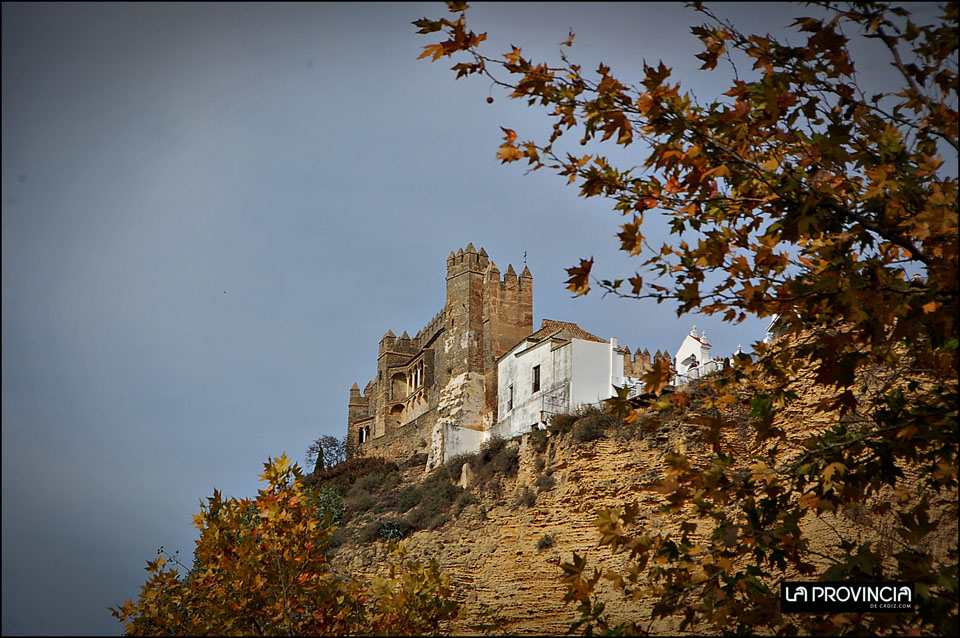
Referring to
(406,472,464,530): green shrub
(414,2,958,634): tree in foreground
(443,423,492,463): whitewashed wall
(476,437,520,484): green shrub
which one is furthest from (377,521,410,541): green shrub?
(414,2,958,634): tree in foreground

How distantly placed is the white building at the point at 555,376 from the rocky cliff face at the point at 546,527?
3.20 meters

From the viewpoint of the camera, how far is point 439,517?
2905cm

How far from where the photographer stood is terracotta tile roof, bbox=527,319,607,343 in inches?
1325

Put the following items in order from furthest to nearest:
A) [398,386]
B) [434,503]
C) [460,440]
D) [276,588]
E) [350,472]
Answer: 1. [398,386]
2. [350,472]
3. [460,440]
4. [434,503]
5. [276,588]

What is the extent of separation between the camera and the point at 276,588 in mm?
10414

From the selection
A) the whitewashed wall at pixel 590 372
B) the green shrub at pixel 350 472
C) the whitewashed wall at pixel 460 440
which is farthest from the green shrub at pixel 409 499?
the whitewashed wall at pixel 590 372

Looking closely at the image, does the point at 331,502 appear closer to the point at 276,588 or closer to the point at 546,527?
the point at 546,527

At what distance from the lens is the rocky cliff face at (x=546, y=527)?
19094 mm

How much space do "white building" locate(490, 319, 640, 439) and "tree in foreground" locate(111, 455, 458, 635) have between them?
64.5ft

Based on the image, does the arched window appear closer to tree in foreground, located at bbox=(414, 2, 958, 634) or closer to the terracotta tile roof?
the terracotta tile roof

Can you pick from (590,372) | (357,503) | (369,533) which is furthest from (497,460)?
(357,503)

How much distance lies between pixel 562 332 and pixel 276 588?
2406 cm

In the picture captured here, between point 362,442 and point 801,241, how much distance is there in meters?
47.3

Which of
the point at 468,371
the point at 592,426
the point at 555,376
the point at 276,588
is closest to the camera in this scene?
the point at 276,588
